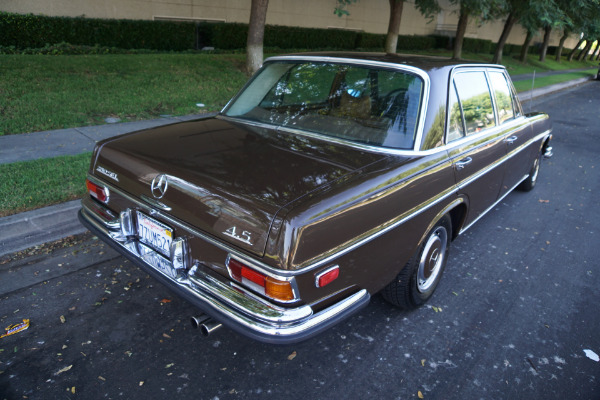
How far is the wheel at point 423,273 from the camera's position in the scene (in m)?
3.12

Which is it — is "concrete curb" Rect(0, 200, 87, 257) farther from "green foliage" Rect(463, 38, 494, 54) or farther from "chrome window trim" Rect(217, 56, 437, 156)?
"green foliage" Rect(463, 38, 494, 54)

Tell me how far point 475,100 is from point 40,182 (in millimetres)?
4452

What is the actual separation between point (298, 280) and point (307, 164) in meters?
0.79

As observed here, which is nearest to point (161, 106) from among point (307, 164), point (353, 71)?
point (353, 71)

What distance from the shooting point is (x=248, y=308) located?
2254mm

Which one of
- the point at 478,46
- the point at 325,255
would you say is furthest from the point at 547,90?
the point at 325,255

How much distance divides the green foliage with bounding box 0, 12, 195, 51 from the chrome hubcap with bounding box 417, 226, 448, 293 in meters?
11.8

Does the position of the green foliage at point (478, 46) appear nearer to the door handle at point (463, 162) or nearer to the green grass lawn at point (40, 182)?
the door handle at point (463, 162)

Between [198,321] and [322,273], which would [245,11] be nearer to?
[198,321]

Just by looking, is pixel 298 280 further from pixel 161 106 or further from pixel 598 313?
pixel 161 106

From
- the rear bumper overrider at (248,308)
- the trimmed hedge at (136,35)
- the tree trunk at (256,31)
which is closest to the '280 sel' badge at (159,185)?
the rear bumper overrider at (248,308)

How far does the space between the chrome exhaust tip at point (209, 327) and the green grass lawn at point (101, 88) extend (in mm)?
5717

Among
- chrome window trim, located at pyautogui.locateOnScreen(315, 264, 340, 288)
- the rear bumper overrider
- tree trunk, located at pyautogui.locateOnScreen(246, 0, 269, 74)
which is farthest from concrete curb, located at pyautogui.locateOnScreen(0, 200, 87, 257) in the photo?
tree trunk, located at pyautogui.locateOnScreen(246, 0, 269, 74)

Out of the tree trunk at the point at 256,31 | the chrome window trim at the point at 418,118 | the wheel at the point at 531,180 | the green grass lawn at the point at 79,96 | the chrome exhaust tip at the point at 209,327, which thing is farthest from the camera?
the tree trunk at the point at 256,31
